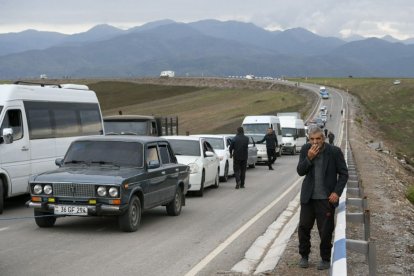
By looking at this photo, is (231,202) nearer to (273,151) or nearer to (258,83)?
(273,151)

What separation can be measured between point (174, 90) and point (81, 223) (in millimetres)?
108379

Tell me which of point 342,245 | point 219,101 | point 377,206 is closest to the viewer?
point 342,245

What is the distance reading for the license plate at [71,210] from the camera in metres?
10.6

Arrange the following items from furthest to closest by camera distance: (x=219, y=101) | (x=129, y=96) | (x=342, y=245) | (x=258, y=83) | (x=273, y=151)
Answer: (x=258, y=83) < (x=129, y=96) < (x=219, y=101) < (x=273, y=151) < (x=342, y=245)

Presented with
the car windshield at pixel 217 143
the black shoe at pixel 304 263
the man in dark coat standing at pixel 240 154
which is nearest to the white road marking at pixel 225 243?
the black shoe at pixel 304 263

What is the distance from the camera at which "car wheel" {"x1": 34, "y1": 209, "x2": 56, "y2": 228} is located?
36.5ft

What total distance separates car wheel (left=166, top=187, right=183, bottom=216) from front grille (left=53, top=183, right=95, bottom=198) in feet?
9.64

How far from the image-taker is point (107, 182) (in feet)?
35.0

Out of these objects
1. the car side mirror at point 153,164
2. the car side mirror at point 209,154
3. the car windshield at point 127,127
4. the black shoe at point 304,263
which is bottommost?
the black shoe at point 304,263

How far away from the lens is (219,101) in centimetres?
10156

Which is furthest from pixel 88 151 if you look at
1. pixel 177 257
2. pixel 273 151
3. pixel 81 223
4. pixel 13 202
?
pixel 273 151

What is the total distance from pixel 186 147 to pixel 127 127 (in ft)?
19.8

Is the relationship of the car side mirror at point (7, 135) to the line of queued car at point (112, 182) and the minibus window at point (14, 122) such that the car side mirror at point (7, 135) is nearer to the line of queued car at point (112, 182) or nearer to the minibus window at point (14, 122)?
the minibus window at point (14, 122)

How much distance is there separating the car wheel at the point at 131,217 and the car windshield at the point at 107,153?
80 centimetres
